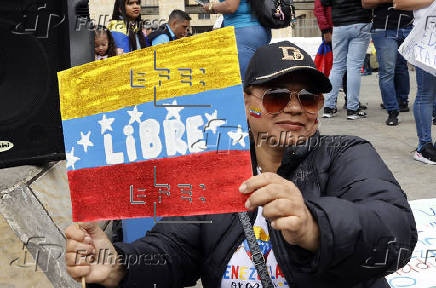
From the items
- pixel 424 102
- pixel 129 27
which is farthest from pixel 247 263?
pixel 424 102

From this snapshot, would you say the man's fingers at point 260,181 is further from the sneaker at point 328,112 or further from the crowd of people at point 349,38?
the sneaker at point 328,112

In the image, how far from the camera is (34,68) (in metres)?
2.46

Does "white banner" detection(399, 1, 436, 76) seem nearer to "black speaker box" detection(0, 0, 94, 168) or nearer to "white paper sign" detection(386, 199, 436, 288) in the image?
"white paper sign" detection(386, 199, 436, 288)

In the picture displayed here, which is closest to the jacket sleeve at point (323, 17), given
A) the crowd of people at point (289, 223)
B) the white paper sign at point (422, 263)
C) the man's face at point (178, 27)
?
the man's face at point (178, 27)

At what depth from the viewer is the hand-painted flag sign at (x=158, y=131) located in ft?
3.98

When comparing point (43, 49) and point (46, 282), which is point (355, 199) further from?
point (43, 49)

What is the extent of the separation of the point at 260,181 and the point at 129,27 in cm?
309

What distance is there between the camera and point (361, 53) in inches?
223

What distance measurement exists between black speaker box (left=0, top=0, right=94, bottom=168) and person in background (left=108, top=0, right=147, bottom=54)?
4.32 ft

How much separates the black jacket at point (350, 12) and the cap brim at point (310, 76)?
4336mm

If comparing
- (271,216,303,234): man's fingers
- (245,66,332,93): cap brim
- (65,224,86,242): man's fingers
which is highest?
(245,66,332,93): cap brim

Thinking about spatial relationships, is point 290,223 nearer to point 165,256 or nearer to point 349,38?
point 165,256

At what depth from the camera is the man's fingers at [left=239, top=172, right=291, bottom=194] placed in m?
1.09

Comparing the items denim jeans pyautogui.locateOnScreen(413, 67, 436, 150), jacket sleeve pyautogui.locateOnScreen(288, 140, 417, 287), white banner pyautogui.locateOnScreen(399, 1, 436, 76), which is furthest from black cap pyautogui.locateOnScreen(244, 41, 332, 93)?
denim jeans pyautogui.locateOnScreen(413, 67, 436, 150)
